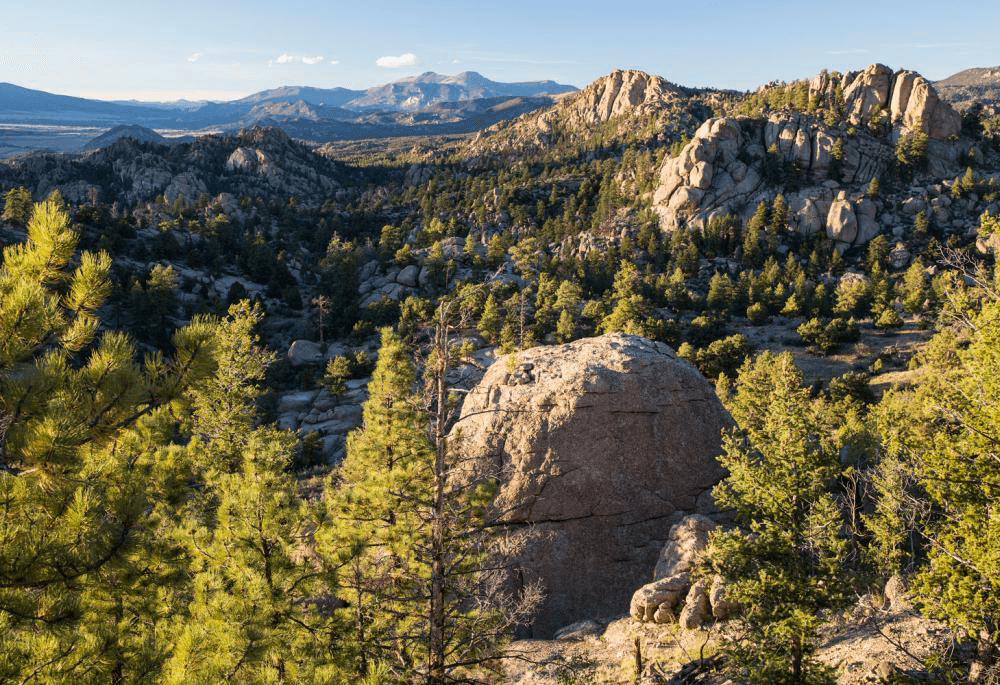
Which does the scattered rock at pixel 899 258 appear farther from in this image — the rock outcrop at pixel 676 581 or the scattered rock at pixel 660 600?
the scattered rock at pixel 660 600

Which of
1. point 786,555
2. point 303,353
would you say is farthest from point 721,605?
point 303,353

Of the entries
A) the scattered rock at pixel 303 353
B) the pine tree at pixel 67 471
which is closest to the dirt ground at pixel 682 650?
the pine tree at pixel 67 471

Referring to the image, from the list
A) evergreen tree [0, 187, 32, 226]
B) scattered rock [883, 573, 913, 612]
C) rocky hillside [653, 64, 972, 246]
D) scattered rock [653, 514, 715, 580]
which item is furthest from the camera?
rocky hillside [653, 64, 972, 246]

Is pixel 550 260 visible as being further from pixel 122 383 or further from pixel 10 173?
pixel 10 173

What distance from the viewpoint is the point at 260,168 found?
6639 inches

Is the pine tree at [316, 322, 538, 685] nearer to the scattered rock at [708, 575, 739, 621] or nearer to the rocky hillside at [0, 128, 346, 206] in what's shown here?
the scattered rock at [708, 575, 739, 621]

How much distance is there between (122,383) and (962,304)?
14783 mm

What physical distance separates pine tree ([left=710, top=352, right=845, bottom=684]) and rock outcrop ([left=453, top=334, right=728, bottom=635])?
10.9 metres

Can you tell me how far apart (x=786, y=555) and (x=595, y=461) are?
1282 centimetres

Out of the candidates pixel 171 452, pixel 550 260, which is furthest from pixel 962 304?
pixel 550 260

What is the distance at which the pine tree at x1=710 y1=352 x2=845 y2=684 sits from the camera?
425 inches

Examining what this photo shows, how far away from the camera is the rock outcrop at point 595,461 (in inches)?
888

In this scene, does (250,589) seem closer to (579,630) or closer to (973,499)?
(973,499)

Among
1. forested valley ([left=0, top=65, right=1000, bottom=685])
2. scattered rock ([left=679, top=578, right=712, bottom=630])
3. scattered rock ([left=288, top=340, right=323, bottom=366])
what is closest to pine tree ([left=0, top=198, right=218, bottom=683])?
forested valley ([left=0, top=65, right=1000, bottom=685])
